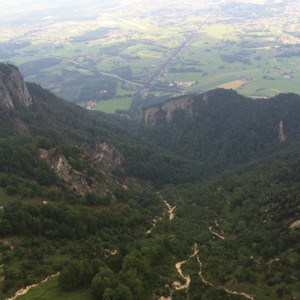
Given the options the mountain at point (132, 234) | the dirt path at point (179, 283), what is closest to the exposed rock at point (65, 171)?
the mountain at point (132, 234)

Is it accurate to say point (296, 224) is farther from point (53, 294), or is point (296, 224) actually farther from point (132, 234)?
point (53, 294)

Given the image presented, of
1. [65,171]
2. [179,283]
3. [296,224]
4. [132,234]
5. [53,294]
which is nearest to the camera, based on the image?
[53,294]

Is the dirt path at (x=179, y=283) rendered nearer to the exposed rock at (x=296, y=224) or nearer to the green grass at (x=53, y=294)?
the green grass at (x=53, y=294)

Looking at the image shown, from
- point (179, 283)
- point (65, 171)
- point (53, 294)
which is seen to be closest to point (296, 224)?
point (179, 283)

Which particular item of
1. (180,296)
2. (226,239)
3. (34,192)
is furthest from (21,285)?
(226,239)

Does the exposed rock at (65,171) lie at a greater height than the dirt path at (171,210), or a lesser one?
greater

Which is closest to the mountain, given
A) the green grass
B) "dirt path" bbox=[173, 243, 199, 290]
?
the green grass
